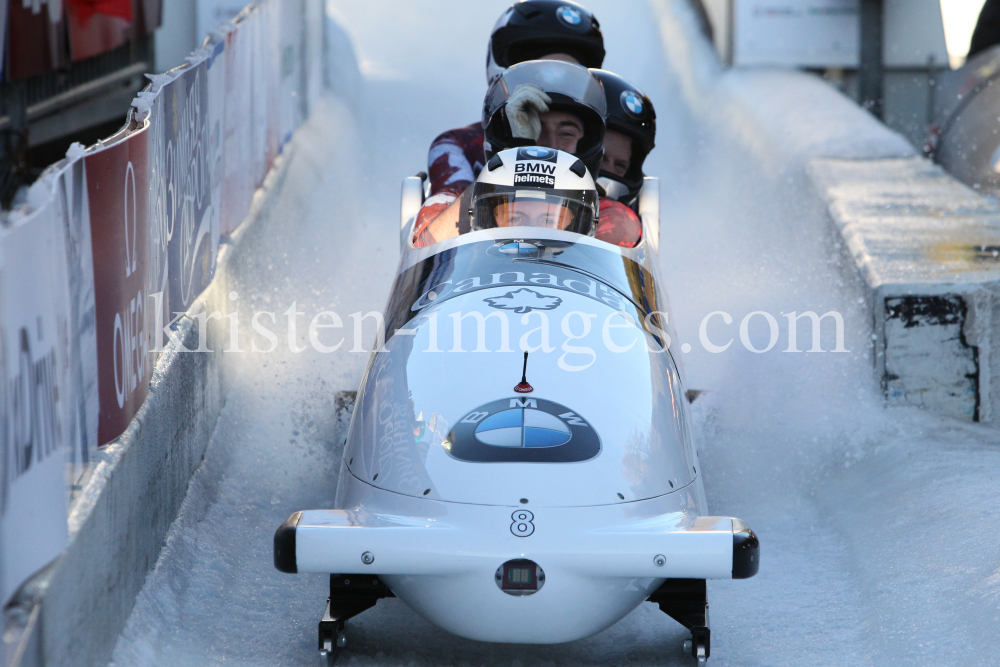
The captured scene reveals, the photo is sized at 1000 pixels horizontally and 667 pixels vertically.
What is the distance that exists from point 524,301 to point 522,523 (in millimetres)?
656

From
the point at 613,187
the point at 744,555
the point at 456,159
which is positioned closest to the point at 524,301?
the point at 744,555

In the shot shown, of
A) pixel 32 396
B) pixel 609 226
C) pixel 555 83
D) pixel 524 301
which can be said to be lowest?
pixel 32 396

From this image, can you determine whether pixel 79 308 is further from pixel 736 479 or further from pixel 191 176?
pixel 736 479

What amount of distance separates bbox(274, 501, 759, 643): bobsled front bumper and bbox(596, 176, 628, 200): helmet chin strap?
213 centimetres

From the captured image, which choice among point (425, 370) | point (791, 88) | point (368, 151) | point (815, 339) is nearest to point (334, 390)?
point (425, 370)

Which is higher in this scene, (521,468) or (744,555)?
(521,468)

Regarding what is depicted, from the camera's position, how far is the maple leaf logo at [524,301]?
8.15 ft

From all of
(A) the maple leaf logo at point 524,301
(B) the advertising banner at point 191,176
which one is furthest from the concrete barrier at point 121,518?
(A) the maple leaf logo at point 524,301

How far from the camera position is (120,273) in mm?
2379

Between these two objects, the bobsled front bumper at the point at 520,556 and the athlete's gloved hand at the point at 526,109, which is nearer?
the bobsled front bumper at the point at 520,556

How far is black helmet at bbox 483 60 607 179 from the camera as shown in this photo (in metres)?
3.43

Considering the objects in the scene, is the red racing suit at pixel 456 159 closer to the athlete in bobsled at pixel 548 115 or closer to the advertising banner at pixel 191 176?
the athlete in bobsled at pixel 548 115

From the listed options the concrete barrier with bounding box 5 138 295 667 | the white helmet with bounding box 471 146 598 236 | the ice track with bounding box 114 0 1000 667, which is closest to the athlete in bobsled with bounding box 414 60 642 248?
the white helmet with bounding box 471 146 598 236

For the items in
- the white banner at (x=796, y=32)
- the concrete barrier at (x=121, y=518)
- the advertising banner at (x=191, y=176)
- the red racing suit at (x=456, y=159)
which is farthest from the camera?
the white banner at (x=796, y=32)
